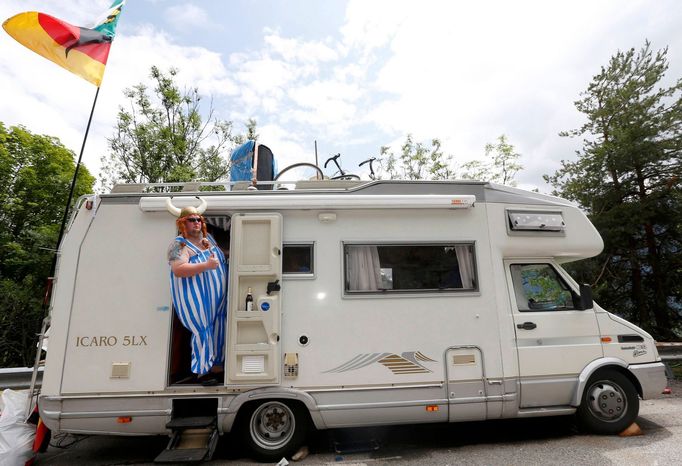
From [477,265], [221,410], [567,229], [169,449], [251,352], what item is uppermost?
[567,229]

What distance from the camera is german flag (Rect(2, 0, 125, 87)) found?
4.58 metres

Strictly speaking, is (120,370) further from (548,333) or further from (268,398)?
(548,333)

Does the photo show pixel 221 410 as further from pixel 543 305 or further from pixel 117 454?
pixel 543 305

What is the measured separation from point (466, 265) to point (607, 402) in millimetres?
2220

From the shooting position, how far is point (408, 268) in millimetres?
4055

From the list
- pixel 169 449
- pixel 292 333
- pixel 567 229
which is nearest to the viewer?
pixel 169 449

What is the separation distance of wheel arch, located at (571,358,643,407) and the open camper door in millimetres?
3249

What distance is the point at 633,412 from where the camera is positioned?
13.6ft

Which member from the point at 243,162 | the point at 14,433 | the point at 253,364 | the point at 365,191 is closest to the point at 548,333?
the point at 365,191

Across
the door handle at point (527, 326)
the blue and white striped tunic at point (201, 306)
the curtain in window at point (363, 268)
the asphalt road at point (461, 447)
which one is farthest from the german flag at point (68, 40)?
the door handle at point (527, 326)

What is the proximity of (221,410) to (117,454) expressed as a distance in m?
1.55

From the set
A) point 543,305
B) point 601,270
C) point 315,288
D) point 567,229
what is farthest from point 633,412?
point 601,270

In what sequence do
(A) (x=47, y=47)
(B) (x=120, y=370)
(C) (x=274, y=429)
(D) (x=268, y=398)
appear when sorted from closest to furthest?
(B) (x=120, y=370)
(D) (x=268, y=398)
(C) (x=274, y=429)
(A) (x=47, y=47)

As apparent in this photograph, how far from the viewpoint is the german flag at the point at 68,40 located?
15.0 feet
